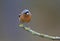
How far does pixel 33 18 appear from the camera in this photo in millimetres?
1495

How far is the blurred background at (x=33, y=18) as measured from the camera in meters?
1.46

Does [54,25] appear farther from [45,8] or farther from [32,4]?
[32,4]

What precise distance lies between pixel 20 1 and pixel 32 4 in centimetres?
14

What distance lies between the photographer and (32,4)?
148 centimetres

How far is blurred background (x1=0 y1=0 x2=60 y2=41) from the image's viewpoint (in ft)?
4.78

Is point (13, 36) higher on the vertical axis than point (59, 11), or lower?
lower

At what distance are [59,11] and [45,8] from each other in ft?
0.54

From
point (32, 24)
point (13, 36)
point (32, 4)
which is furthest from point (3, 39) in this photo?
point (32, 4)

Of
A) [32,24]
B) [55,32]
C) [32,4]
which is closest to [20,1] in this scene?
[32,4]

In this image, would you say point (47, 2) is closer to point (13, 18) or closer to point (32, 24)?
point (32, 24)

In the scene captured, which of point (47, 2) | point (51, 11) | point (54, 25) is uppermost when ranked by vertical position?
point (47, 2)

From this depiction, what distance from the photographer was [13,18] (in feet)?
4.87

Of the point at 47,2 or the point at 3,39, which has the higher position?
the point at 47,2

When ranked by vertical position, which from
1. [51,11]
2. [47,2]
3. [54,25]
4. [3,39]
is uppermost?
[47,2]
